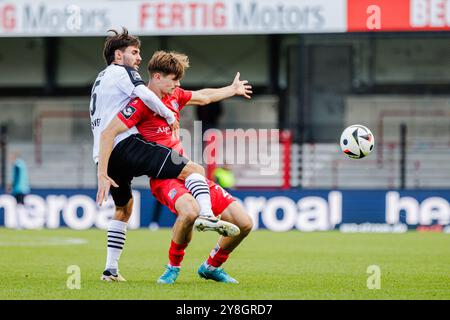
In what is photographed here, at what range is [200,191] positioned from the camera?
973 centimetres

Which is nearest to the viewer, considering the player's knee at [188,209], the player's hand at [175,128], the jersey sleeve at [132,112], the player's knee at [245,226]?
the player's knee at [188,209]

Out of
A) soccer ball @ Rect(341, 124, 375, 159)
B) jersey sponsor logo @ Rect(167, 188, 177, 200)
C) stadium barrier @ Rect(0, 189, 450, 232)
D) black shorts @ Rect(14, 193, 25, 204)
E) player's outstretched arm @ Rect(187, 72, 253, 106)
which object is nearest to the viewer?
jersey sponsor logo @ Rect(167, 188, 177, 200)

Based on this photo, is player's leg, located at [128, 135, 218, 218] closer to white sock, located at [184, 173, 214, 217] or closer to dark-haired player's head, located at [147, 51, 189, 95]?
white sock, located at [184, 173, 214, 217]

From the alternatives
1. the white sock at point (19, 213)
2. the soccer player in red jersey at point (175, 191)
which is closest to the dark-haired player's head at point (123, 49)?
the soccer player in red jersey at point (175, 191)

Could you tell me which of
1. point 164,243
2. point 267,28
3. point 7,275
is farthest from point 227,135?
point 7,275

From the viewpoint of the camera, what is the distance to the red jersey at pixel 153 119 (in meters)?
9.89

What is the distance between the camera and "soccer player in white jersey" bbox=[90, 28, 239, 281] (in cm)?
978

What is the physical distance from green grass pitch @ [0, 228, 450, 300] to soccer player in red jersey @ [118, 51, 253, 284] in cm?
25

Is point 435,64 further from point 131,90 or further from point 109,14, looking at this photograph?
point 131,90

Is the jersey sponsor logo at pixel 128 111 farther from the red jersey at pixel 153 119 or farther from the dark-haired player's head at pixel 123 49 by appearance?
the dark-haired player's head at pixel 123 49

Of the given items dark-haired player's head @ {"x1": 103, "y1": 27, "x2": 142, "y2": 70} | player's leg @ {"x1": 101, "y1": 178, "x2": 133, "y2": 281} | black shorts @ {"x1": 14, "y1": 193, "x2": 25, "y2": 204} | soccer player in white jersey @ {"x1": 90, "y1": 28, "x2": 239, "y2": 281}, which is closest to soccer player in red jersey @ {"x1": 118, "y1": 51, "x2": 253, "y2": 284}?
soccer player in white jersey @ {"x1": 90, "y1": 28, "x2": 239, "y2": 281}

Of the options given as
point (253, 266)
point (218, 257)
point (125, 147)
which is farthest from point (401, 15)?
point (125, 147)

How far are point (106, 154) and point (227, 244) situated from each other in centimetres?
151

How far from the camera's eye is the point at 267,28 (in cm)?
2644
